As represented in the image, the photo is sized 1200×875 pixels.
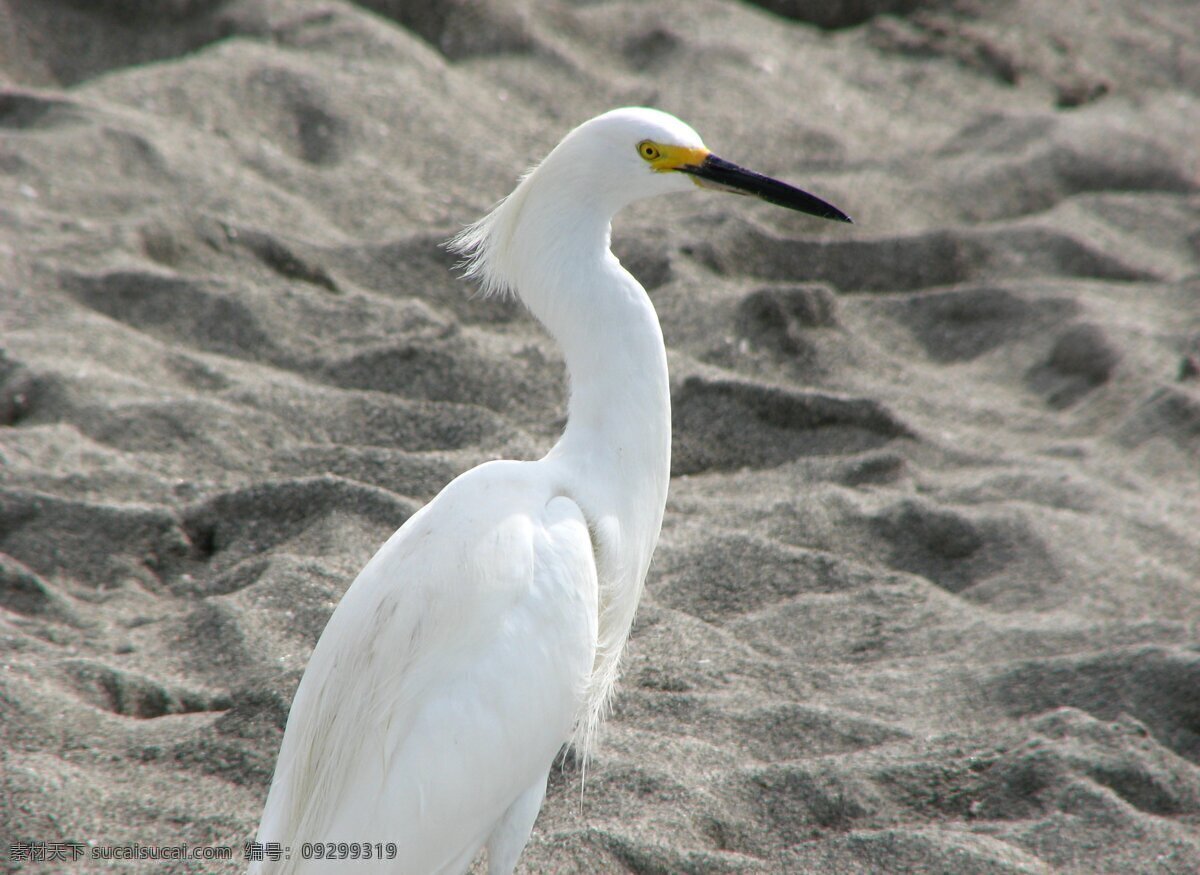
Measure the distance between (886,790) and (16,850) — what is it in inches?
61.1

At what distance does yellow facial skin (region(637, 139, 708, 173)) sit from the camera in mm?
2314

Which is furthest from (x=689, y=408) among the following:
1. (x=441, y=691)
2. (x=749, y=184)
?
(x=441, y=691)

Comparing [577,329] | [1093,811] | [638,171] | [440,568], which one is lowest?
[1093,811]

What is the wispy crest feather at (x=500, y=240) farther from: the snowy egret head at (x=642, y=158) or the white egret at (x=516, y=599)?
the snowy egret head at (x=642, y=158)

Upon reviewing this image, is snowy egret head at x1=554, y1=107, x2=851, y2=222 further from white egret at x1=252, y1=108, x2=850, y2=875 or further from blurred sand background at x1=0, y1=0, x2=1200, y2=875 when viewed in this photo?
blurred sand background at x1=0, y1=0, x2=1200, y2=875

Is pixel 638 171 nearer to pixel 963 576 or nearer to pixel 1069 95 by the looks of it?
pixel 963 576

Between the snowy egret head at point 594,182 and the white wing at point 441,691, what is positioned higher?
the snowy egret head at point 594,182

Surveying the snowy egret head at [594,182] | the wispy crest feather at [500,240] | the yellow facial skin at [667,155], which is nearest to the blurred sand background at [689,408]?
the wispy crest feather at [500,240]

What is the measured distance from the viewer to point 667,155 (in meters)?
2.33

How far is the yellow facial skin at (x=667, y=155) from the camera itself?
7.59 feet

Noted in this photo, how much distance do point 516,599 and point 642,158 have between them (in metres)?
0.86

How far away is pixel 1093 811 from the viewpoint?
2.23 meters

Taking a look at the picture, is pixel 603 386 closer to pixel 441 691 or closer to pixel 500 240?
pixel 500 240

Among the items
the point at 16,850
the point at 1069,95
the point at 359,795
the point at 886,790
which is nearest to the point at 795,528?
the point at 886,790
